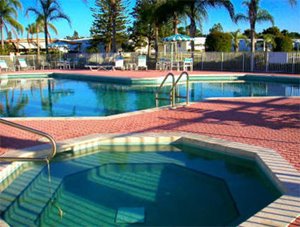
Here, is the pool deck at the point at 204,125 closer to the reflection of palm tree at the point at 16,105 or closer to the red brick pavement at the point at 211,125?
the red brick pavement at the point at 211,125

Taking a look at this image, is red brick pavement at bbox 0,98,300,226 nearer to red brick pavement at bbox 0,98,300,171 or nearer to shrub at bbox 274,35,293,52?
red brick pavement at bbox 0,98,300,171

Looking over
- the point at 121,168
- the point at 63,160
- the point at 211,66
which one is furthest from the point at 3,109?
the point at 211,66

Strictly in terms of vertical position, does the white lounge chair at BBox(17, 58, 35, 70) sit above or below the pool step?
above

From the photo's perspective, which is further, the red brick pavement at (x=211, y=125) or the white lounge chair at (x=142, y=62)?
the white lounge chair at (x=142, y=62)

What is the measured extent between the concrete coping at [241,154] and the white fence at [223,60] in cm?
1528

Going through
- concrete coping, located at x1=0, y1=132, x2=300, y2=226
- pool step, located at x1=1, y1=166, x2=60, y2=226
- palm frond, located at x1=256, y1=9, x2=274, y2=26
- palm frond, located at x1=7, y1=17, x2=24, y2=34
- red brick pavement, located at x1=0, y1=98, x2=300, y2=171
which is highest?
palm frond, located at x1=7, y1=17, x2=24, y2=34

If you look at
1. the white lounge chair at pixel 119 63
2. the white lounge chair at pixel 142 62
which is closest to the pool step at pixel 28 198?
the white lounge chair at pixel 142 62

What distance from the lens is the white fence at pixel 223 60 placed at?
20.0 metres

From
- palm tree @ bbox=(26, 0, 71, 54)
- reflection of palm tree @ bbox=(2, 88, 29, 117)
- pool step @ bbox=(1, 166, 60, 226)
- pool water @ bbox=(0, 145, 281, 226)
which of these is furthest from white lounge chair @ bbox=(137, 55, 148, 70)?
pool step @ bbox=(1, 166, 60, 226)

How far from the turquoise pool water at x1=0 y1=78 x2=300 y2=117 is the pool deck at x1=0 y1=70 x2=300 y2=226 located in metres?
1.95

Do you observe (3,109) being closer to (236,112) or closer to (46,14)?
(236,112)

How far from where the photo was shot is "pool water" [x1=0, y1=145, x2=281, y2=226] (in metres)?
3.92

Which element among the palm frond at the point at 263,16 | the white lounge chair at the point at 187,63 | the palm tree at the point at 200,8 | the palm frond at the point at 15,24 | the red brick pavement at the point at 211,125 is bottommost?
the red brick pavement at the point at 211,125

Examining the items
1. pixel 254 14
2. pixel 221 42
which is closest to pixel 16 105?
pixel 254 14
